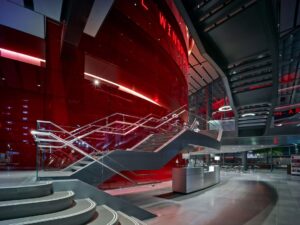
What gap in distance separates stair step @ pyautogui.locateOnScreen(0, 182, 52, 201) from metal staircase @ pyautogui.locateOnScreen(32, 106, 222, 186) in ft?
2.21

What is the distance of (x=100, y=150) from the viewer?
7770mm

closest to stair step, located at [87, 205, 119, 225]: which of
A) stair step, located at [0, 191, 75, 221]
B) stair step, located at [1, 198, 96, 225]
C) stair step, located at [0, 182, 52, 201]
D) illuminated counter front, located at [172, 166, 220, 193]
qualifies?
stair step, located at [1, 198, 96, 225]

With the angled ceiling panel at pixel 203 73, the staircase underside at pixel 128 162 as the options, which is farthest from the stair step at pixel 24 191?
the angled ceiling panel at pixel 203 73

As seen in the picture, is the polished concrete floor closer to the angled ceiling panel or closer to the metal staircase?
the metal staircase

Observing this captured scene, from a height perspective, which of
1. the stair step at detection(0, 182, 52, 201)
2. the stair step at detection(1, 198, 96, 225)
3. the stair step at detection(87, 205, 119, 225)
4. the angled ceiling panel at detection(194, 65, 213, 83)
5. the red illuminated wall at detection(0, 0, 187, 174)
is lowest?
the stair step at detection(87, 205, 119, 225)

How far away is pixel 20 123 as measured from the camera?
7.17 metres

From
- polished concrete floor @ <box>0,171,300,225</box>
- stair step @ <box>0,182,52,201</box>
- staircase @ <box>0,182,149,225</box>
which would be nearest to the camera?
staircase @ <box>0,182,149,225</box>

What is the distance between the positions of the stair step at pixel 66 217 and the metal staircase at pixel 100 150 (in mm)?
1113

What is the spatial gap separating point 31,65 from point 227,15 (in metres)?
6.35

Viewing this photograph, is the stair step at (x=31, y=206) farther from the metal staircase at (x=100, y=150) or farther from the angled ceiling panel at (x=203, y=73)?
the angled ceiling panel at (x=203, y=73)

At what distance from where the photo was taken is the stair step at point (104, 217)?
3522 millimetres

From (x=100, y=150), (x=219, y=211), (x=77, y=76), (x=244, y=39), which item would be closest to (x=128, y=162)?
(x=100, y=150)

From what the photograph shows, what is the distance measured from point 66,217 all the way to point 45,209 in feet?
1.38

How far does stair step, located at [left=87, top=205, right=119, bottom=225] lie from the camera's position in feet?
11.6
